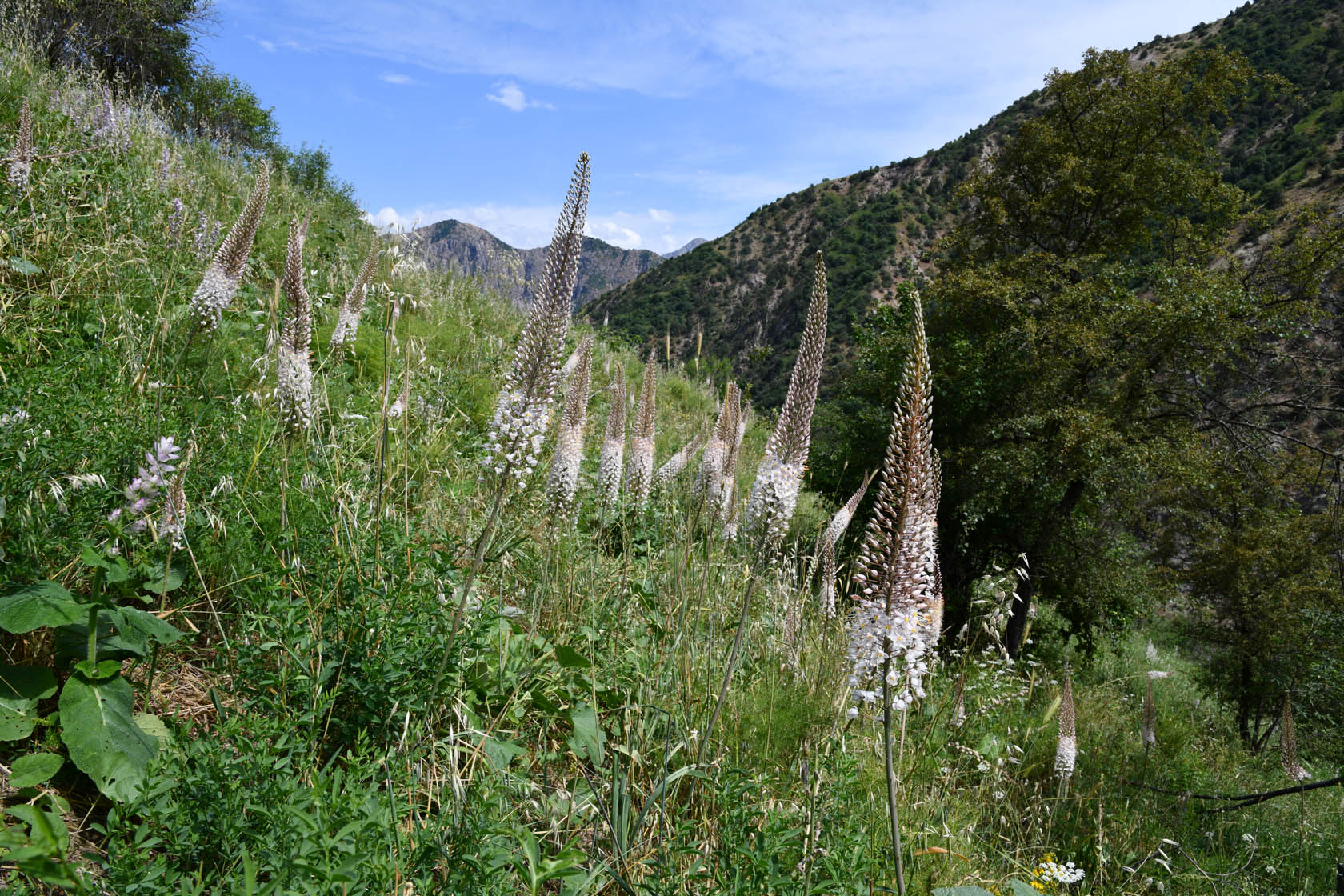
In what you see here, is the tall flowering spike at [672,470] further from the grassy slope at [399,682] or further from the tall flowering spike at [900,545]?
the tall flowering spike at [900,545]

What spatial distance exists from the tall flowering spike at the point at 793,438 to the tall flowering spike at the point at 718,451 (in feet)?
2.10

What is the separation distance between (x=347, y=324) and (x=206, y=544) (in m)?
2.78

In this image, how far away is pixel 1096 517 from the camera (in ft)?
45.8

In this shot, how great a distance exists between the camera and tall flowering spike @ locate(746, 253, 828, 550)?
2.85m

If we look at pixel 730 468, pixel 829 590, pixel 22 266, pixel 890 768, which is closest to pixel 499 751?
pixel 890 768

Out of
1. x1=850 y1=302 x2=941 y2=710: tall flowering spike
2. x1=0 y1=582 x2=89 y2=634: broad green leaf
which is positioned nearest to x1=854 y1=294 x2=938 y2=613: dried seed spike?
x1=850 y1=302 x2=941 y2=710: tall flowering spike

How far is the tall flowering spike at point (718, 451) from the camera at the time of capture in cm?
442

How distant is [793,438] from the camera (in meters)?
3.02

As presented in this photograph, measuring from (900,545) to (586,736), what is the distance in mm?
1580

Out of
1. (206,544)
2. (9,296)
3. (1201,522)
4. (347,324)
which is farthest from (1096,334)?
(9,296)

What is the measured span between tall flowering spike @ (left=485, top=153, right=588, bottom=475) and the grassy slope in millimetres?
517

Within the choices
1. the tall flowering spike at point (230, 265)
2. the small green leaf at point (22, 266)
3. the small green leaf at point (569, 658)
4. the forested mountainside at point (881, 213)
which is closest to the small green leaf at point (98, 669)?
the small green leaf at point (569, 658)

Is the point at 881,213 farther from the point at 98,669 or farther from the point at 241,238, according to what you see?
the point at 98,669

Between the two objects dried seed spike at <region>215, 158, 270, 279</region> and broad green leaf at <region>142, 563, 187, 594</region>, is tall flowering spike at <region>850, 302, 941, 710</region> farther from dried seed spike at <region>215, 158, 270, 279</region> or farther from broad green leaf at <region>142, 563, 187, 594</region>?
dried seed spike at <region>215, 158, 270, 279</region>
